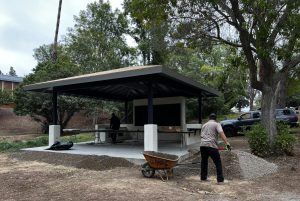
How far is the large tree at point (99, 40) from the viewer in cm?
3225

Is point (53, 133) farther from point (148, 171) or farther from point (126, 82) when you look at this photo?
point (148, 171)

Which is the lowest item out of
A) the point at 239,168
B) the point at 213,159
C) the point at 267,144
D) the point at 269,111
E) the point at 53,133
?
the point at 239,168

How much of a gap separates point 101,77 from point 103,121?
24.5 meters

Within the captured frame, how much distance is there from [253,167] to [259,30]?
4.86 metres

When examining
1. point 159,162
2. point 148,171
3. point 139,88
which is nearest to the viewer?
point 159,162

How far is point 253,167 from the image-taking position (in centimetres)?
1038

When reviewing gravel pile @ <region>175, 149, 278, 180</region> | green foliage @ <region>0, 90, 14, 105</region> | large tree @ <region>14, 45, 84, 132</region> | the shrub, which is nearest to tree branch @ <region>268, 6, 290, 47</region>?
the shrub

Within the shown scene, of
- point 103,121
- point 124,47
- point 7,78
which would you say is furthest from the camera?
point 7,78

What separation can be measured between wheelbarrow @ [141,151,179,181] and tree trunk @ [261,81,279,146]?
4.79 m

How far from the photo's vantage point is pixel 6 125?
3838 centimetres

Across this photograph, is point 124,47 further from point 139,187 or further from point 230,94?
point 139,187

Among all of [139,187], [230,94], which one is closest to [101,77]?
[139,187]

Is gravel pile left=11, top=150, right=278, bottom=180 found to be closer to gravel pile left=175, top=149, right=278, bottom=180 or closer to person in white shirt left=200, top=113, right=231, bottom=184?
gravel pile left=175, top=149, right=278, bottom=180

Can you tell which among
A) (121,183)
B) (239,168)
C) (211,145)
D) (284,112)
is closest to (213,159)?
(211,145)
